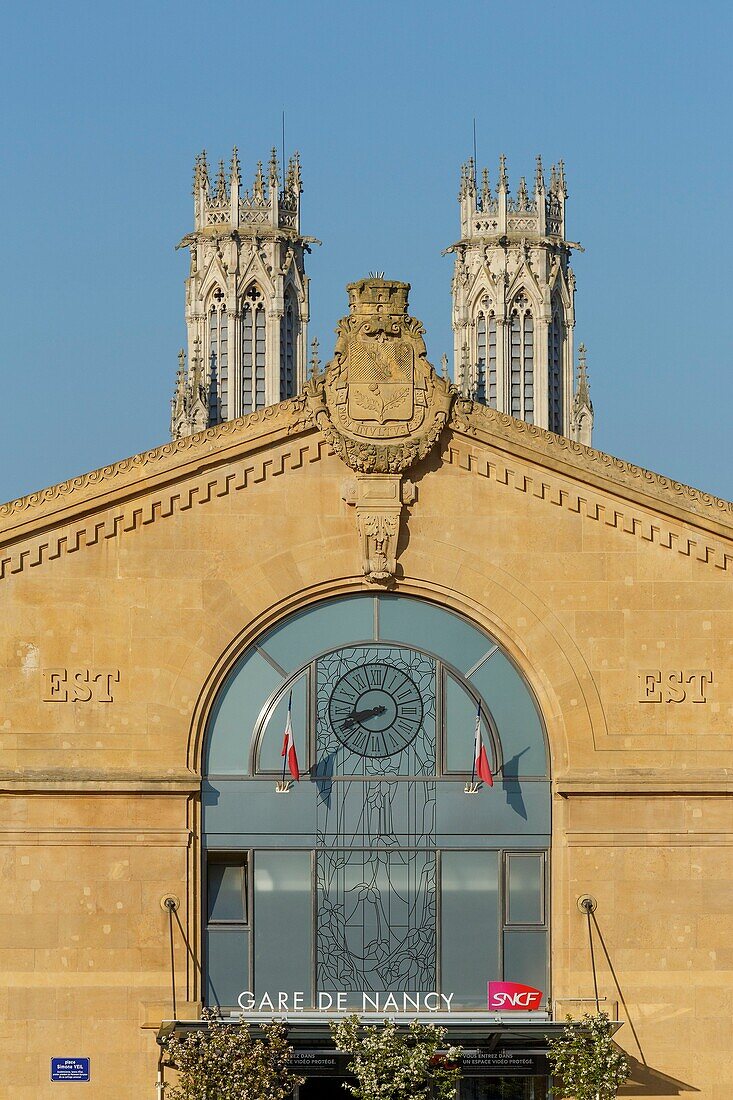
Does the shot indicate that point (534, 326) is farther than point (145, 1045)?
Yes

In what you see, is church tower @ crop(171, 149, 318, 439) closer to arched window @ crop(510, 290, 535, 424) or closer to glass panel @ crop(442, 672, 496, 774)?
arched window @ crop(510, 290, 535, 424)

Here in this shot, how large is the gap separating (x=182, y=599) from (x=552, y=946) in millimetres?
9093

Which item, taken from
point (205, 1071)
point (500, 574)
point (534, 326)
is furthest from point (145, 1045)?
point (534, 326)

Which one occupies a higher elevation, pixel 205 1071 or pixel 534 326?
pixel 534 326

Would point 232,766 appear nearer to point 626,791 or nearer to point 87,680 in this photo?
point 87,680

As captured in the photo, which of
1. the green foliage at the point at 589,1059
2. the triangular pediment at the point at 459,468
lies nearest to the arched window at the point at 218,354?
the triangular pediment at the point at 459,468

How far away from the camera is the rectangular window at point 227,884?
40844mm

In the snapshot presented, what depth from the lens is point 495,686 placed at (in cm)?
4141

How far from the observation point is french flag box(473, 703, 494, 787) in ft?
134

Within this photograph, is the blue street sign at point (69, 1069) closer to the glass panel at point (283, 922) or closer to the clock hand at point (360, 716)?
the glass panel at point (283, 922)

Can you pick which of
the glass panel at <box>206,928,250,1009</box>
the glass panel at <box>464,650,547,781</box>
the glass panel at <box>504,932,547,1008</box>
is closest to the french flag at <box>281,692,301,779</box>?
the glass panel at <box>206,928,250,1009</box>

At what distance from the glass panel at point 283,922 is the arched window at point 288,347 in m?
69.7

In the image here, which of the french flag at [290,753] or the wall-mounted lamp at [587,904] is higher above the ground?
the french flag at [290,753]

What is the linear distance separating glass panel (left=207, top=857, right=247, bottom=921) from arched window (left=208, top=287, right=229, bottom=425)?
68.4 m
